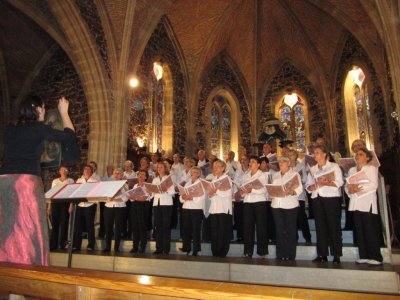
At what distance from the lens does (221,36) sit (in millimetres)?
15453

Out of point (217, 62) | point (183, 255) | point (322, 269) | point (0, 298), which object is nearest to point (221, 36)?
point (217, 62)

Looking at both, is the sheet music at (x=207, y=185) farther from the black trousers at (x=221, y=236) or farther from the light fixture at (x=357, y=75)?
the light fixture at (x=357, y=75)

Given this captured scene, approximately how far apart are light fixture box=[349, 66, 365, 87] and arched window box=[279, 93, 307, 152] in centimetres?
247

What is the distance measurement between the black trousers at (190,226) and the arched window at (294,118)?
10.8m

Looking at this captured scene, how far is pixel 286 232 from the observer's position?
17.4ft

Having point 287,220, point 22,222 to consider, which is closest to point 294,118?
point 287,220

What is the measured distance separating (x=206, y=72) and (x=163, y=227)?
1061 cm

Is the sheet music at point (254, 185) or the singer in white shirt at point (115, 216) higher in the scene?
the sheet music at point (254, 185)

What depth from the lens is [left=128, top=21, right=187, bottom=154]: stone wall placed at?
12109 mm

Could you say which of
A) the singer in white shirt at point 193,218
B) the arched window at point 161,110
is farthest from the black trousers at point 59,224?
the arched window at point 161,110

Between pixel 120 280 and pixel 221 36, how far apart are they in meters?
14.8

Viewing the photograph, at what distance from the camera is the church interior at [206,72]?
11.0m

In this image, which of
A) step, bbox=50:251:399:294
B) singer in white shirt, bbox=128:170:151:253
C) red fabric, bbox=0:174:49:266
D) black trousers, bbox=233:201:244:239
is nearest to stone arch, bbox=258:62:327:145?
black trousers, bbox=233:201:244:239

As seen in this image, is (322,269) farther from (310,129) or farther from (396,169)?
(310,129)
